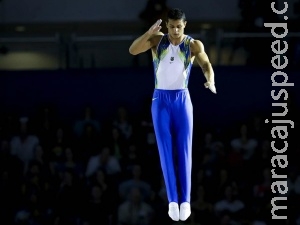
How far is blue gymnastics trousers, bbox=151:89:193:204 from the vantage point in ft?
34.5

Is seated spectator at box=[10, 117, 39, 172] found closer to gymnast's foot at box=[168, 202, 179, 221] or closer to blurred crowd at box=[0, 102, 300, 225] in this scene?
blurred crowd at box=[0, 102, 300, 225]

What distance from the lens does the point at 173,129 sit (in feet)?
34.9

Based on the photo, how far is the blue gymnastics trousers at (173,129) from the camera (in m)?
10.5

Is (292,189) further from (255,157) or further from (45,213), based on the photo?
(45,213)

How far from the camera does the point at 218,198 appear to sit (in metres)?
15.6

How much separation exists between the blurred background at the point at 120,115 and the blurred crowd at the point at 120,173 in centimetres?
2

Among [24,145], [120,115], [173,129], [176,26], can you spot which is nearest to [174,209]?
[173,129]

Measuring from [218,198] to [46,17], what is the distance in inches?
179

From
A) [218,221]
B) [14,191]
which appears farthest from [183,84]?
[14,191]

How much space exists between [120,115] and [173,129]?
590 cm

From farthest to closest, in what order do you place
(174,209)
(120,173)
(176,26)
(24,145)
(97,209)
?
(24,145) < (120,173) < (97,209) < (174,209) < (176,26)

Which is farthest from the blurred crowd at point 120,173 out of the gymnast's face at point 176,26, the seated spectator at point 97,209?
the gymnast's face at point 176,26

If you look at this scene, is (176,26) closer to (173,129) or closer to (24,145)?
(173,129)

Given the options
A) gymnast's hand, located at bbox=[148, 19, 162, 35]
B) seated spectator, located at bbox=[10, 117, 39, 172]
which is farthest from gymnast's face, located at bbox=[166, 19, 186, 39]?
seated spectator, located at bbox=[10, 117, 39, 172]
